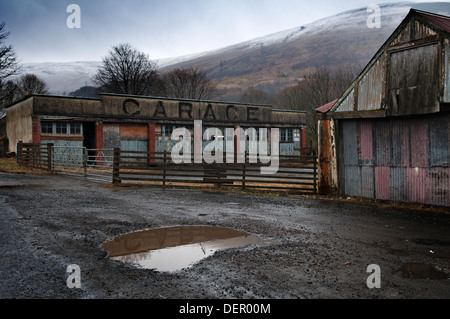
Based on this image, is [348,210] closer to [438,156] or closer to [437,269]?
[438,156]

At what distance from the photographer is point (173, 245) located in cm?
639

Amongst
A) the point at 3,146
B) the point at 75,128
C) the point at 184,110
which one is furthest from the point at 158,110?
the point at 3,146

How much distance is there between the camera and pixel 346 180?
13023 millimetres

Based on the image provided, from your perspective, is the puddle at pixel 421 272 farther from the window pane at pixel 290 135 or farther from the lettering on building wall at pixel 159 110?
the window pane at pixel 290 135

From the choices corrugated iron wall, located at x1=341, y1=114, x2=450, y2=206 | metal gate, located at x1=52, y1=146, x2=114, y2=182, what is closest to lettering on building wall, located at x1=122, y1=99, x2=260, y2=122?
metal gate, located at x1=52, y1=146, x2=114, y2=182

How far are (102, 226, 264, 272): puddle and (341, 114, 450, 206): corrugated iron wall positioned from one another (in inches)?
254

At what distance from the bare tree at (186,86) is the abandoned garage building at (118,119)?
1040 inches

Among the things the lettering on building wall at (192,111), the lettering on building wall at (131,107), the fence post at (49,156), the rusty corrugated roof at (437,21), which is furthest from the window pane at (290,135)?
the rusty corrugated roof at (437,21)

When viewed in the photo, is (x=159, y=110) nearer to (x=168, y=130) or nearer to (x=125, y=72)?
(x=168, y=130)

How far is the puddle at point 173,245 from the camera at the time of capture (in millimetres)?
5504

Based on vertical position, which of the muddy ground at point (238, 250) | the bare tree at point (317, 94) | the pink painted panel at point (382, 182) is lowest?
the muddy ground at point (238, 250)

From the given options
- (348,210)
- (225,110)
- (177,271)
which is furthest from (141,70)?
(177,271)

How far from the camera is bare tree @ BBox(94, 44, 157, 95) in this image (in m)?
55.6

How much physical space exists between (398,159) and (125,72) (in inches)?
1986
